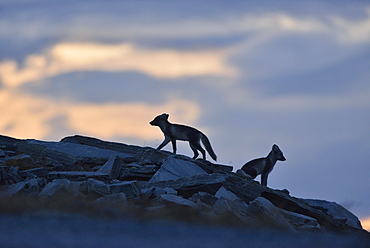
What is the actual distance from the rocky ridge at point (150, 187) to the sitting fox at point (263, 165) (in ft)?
8.67

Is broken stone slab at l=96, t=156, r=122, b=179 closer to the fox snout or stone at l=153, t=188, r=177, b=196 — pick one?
stone at l=153, t=188, r=177, b=196

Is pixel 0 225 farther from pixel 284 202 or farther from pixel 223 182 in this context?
pixel 284 202

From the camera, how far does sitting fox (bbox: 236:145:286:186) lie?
1964cm

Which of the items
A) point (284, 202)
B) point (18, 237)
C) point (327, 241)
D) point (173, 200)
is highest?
point (284, 202)

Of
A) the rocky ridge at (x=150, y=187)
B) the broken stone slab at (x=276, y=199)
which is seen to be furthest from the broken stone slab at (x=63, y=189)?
the broken stone slab at (x=276, y=199)

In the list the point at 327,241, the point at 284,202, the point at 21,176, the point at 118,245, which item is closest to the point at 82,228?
the point at 118,245

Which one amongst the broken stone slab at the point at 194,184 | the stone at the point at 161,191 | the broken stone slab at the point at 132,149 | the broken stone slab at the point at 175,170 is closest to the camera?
the stone at the point at 161,191

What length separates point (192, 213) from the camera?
808cm

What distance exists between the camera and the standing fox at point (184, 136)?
1903 cm

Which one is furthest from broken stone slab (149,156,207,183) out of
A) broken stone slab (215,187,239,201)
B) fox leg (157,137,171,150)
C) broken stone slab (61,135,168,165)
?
fox leg (157,137,171,150)

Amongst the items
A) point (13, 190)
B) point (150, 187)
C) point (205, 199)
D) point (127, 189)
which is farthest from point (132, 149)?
point (13, 190)

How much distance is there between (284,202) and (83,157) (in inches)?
236

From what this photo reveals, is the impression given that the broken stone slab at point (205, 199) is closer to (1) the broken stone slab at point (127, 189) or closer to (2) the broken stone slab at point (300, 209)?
(1) the broken stone slab at point (127, 189)

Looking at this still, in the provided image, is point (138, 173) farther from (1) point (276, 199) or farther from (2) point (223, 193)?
(1) point (276, 199)
